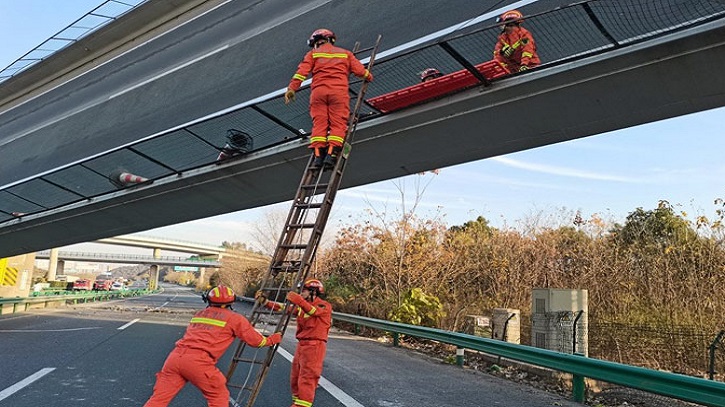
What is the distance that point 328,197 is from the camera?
209 inches

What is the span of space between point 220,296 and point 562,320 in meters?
6.72

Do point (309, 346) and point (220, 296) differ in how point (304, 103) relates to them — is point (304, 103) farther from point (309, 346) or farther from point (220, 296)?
point (220, 296)

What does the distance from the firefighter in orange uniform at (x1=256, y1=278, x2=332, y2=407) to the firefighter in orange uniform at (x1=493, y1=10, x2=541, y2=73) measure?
4143mm

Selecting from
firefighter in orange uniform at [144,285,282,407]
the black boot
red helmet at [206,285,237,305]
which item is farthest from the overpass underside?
firefighter in orange uniform at [144,285,282,407]

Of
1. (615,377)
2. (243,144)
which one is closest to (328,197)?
(615,377)

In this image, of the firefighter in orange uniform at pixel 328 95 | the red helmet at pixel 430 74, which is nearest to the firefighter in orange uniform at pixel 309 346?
the firefighter in orange uniform at pixel 328 95

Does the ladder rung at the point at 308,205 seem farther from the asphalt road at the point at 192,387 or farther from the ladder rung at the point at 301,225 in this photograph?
the asphalt road at the point at 192,387

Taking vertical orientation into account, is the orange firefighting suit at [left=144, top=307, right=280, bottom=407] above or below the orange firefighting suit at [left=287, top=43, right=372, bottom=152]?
below

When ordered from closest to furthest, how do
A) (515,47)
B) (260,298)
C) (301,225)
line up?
(260,298), (301,225), (515,47)

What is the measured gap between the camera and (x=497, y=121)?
764cm

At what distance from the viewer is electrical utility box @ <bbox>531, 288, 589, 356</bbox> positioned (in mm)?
8805

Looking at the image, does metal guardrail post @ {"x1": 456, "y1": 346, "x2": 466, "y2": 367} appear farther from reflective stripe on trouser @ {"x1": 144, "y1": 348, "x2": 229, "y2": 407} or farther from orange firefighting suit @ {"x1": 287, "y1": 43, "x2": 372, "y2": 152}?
reflective stripe on trouser @ {"x1": 144, "y1": 348, "x2": 229, "y2": 407}

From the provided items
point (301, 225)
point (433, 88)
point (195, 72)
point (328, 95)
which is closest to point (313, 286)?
point (301, 225)

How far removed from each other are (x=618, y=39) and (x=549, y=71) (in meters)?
0.88
